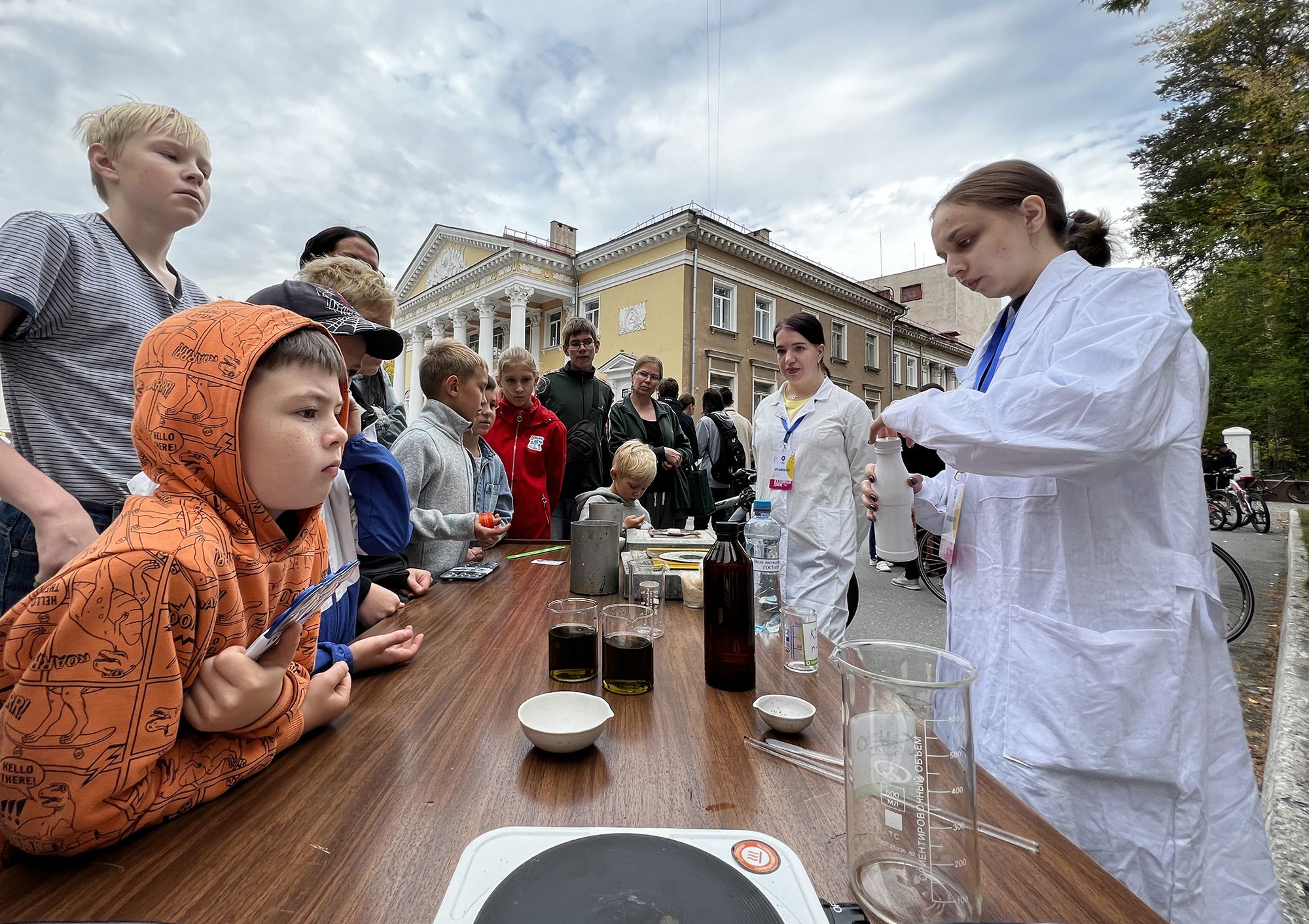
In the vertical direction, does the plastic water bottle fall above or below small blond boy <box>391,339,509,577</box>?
below

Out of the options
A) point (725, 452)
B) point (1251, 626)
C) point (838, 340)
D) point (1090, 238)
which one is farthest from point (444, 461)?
point (838, 340)

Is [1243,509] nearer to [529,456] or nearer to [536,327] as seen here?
[529,456]

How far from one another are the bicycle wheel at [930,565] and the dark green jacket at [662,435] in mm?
2268

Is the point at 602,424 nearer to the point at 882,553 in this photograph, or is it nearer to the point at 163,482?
the point at 882,553

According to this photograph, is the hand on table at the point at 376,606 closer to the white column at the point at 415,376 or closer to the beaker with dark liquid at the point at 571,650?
the beaker with dark liquid at the point at 571,650

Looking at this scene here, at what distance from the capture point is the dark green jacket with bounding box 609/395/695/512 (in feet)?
14.1

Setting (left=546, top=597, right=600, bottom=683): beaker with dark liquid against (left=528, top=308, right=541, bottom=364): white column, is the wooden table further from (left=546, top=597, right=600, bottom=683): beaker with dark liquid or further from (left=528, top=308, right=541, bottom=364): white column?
(left=528, top=308, right=541, bottom=364): white column

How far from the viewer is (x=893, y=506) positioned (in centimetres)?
170

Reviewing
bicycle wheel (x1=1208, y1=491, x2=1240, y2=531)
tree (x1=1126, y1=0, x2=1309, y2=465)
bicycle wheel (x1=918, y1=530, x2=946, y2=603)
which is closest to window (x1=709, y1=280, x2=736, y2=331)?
tree (x1=1126, y1=0, x2=1309, y2=465)

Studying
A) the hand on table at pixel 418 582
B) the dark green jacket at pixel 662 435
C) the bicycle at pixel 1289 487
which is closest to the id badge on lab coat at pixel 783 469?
the dark green jacket at pixel 662 435

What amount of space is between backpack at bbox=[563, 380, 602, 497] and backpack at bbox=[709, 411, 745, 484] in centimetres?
185

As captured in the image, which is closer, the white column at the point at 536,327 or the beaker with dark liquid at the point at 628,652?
the beaker with dark liquid at the point at 628,652

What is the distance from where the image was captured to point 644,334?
17.7 m

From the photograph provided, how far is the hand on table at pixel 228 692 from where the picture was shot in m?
0.73
